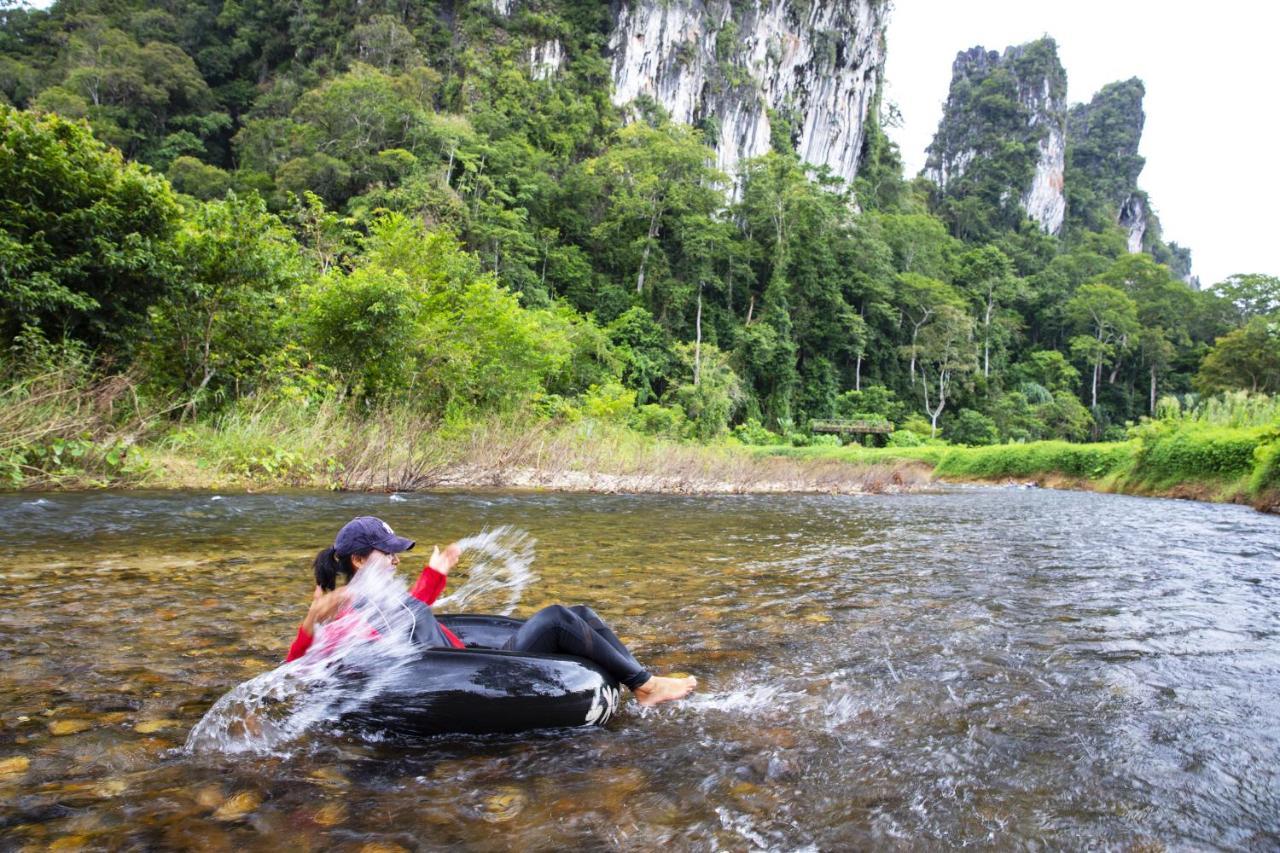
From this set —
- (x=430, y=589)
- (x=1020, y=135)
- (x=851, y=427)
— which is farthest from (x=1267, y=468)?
(x=1020, y=135)

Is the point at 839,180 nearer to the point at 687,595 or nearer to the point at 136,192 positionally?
the point at 136,192

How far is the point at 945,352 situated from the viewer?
144 feet

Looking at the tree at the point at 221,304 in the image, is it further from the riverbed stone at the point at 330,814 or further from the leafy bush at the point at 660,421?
the leafy bush at the point at 660,421

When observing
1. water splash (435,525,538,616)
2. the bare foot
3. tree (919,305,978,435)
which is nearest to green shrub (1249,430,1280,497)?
water splash (435,525,538,616)

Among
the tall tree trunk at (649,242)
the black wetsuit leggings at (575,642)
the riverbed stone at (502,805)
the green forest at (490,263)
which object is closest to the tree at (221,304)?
the green forest at (490,263)

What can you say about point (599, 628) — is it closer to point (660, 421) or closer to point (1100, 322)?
point (660, 421)

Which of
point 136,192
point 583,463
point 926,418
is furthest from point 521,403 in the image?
point 926,418

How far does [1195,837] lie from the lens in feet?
6.11

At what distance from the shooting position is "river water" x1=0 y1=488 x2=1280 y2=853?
1.87 meters

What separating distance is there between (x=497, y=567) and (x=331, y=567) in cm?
342

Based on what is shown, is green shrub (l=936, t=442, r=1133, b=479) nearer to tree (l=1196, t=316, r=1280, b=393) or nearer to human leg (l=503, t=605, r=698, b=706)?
human leg (l=503, t=605, r=698, b=706)

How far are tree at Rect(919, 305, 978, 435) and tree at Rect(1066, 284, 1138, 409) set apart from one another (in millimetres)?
12093

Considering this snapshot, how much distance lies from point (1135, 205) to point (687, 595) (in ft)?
348

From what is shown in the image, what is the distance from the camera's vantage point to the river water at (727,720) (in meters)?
1.87
